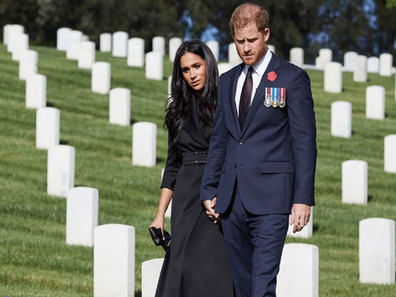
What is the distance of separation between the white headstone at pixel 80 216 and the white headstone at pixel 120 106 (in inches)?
296

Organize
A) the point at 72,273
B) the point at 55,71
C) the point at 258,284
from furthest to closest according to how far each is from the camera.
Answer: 1. the point at 55,71
2. the point at 72,273
3. the point at 258,284

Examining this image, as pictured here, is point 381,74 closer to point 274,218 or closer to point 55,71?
point 55,71

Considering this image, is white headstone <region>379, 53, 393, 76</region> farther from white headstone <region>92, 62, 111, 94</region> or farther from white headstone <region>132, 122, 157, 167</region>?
white headstone <region>132, 122, 157, 167</region>

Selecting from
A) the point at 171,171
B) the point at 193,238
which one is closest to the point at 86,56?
the point at 171,171

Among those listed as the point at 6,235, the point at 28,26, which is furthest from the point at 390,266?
the point at 28,26

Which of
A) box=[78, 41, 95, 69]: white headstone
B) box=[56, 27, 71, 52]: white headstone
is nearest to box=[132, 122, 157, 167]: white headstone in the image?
box=[78, 41, 95, 69]: white headstone

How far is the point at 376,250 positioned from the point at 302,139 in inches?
185

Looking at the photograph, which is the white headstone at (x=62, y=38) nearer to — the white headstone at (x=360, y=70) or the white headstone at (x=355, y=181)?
the white headstone at (x=360, y=70)

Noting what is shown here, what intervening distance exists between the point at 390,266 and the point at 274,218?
4.64 meters

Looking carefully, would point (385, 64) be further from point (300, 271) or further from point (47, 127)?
point (300, 271)

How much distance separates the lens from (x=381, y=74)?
98.5 feet

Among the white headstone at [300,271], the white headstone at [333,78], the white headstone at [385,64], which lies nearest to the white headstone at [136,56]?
the white headstone at [333,78]

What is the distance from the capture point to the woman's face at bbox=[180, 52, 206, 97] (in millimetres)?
6398

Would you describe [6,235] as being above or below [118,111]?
below
